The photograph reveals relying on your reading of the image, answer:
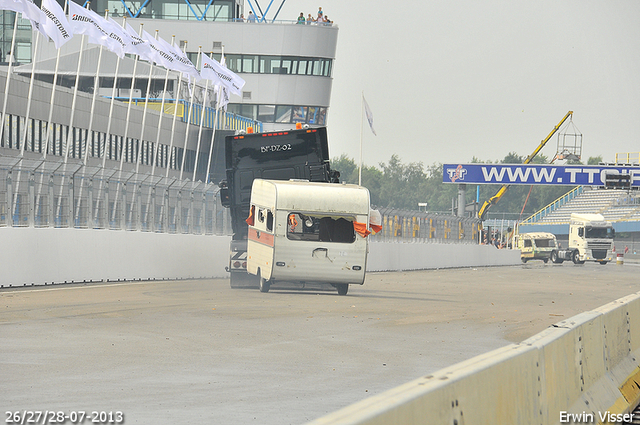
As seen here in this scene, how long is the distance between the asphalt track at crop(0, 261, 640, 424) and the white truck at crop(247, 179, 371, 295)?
2.01 feet

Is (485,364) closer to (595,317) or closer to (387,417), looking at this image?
(387,417)

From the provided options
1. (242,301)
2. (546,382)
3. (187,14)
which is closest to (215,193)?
(242,301)

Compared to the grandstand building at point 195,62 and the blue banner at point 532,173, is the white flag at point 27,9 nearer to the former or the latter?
the grandstand building at point 195,62

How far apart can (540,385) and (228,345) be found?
20.2ft

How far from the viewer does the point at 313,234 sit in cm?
2183

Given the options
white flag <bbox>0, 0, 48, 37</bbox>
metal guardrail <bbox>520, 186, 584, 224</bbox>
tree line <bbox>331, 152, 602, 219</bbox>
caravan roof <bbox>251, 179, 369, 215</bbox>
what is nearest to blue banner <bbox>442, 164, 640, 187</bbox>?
metal guardrail <bbox>520, 186, 584, 224</bbox>

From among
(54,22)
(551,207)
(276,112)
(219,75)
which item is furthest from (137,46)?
(551,207)

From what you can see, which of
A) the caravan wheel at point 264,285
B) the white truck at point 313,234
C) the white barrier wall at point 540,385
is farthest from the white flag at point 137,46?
the white barrier wall at point 540,385

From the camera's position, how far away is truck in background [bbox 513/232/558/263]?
7300 centimetres

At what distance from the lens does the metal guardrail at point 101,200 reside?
829 inches

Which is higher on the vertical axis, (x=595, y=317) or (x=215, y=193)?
(x=215, y=193)

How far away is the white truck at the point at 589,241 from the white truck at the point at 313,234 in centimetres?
A: 5131

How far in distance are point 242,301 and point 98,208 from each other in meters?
6.83

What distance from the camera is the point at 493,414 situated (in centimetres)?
505
